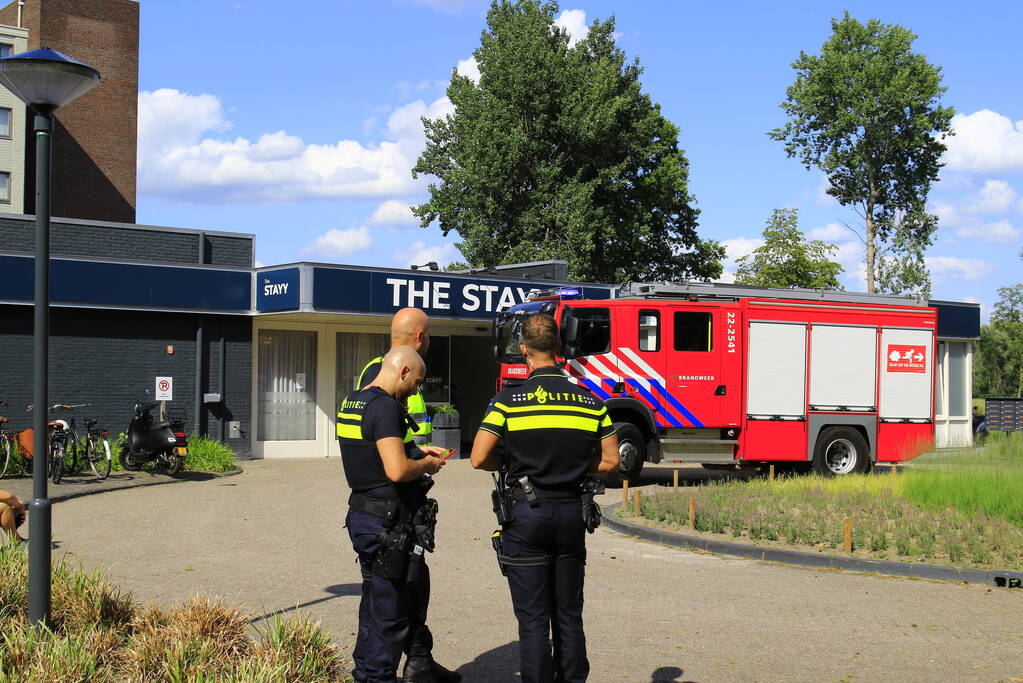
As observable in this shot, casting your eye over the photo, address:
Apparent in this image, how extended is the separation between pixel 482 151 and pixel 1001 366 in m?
39.8

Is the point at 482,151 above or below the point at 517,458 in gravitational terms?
above

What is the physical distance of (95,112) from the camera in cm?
6003

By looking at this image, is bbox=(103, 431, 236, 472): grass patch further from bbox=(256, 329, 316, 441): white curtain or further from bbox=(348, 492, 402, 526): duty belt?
bbox=(348, 492, 402, 526): duty belt

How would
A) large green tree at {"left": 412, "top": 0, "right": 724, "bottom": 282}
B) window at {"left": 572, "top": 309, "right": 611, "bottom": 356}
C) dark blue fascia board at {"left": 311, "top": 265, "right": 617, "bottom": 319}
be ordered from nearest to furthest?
window at {"left": 572, "top": 309, "right": 611, "bottom": 356} → dark blue fascia board at {"left": 311, "top": 265, "right": 617, "bottom": 319} → large green tree at {"left": 412, "top": 0, "right": 724, "bottom": 282}

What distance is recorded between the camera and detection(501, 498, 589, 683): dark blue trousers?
A: 16.7 ft

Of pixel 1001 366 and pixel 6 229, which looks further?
pixel 1001 366

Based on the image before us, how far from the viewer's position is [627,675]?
631 cm

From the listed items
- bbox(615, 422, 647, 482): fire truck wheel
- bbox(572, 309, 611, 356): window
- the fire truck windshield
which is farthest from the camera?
the fire truck windshield

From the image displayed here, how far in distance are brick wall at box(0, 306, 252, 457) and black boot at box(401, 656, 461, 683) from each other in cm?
1520

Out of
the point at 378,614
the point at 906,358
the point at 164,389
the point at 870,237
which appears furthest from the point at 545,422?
the point at 870,237

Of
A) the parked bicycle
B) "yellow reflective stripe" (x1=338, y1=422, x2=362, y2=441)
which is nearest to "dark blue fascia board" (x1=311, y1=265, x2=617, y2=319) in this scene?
the parked bicycle

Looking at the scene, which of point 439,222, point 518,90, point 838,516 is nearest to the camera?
point 838,516

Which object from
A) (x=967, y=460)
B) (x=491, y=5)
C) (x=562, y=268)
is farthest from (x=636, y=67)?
(x=967, y=460)

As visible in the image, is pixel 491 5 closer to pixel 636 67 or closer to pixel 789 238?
pixel 636 67
